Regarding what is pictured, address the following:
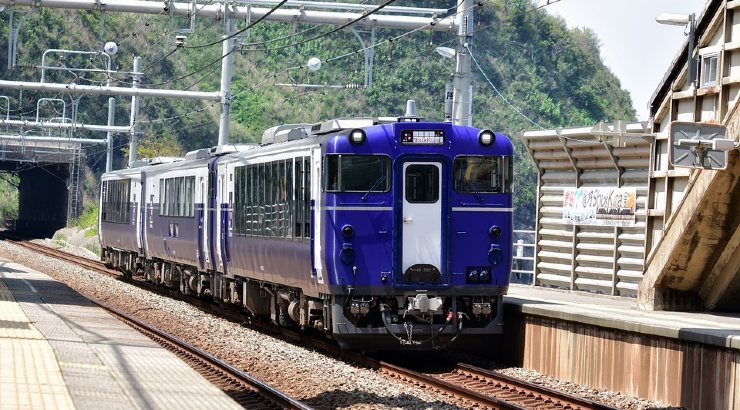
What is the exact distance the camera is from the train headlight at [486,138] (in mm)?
16562

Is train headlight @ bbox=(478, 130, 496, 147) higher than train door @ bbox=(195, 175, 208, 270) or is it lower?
higher

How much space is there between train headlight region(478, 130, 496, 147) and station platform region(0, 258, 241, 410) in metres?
4.60

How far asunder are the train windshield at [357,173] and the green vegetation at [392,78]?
163 feet

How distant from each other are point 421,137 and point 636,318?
3.50 m

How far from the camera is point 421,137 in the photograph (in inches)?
643

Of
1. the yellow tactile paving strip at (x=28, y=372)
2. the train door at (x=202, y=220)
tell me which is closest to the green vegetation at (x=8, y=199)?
the train door at (x=202, y=220)

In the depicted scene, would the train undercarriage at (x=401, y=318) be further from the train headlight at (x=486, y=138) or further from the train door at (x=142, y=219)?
the train door at (x=142, y=219)

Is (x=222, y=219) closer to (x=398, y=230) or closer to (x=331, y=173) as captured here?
(x=331, y=173)

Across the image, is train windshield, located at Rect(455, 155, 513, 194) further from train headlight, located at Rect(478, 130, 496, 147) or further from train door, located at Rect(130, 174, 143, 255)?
train door, located at Rect(130, 174, 143, 255)

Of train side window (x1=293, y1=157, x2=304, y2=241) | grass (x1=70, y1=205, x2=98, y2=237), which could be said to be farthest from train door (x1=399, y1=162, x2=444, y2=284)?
grass (x1=70, y1=205, x2=98, y2=237)

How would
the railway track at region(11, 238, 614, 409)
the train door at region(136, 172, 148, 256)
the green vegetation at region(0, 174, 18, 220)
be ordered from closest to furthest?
the railway track at region(11, 238, 614, 409) → the train door at region(136, 172, 148, 256) → the green vegetation at region(0, 174, 18, 220)

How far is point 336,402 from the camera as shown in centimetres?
1273

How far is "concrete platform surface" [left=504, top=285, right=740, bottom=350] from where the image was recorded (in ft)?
41.7

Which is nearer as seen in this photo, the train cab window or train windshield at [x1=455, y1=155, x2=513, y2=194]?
→ the train cab window
